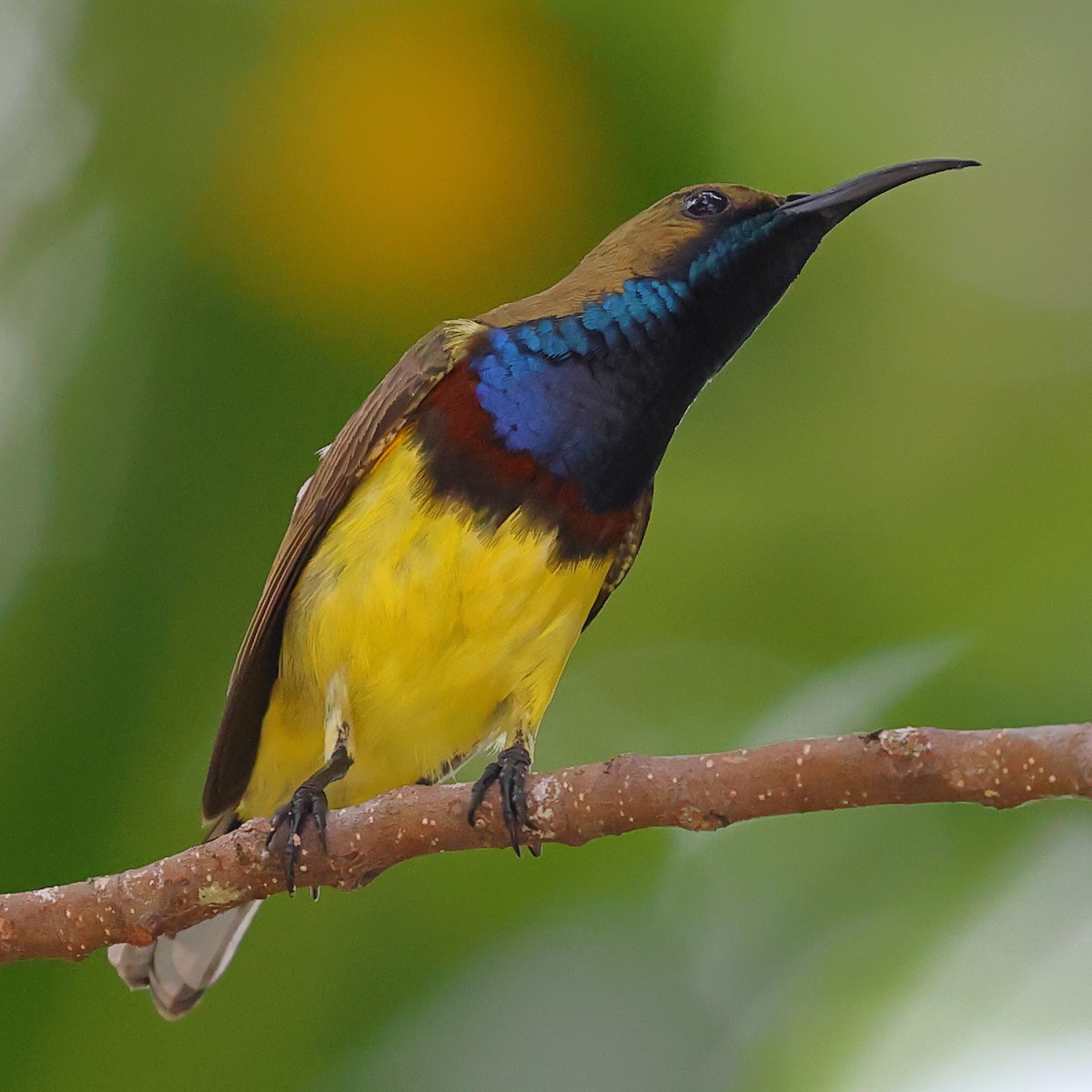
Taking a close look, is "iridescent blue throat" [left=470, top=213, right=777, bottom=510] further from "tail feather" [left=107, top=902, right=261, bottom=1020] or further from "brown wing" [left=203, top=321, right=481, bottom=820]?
"tail feather" [left=107, top=902, right=261, bottom=1020]

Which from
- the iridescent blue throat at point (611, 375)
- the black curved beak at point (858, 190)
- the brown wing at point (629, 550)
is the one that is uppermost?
the black curved beak at point (858, 190)

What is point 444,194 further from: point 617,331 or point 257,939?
point 257,939

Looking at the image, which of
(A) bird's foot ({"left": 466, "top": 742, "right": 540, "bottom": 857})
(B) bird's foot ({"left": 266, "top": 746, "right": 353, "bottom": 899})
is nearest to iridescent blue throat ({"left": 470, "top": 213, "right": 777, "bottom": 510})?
(A) bird's foot ({"left": 466, "top": 742, "right": 540, "bottom": 857})

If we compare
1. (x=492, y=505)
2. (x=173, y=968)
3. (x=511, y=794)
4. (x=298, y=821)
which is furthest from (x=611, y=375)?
(x=173, y=968)

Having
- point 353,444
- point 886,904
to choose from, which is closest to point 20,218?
point 353,444

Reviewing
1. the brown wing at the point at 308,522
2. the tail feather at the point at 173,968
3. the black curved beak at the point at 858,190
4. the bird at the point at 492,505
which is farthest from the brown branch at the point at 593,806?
the black curved beak at the point at 858,190

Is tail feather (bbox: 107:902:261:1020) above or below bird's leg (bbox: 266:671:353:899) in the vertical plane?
below

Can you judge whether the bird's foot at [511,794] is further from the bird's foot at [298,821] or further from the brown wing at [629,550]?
the brown wing at [629,550]
